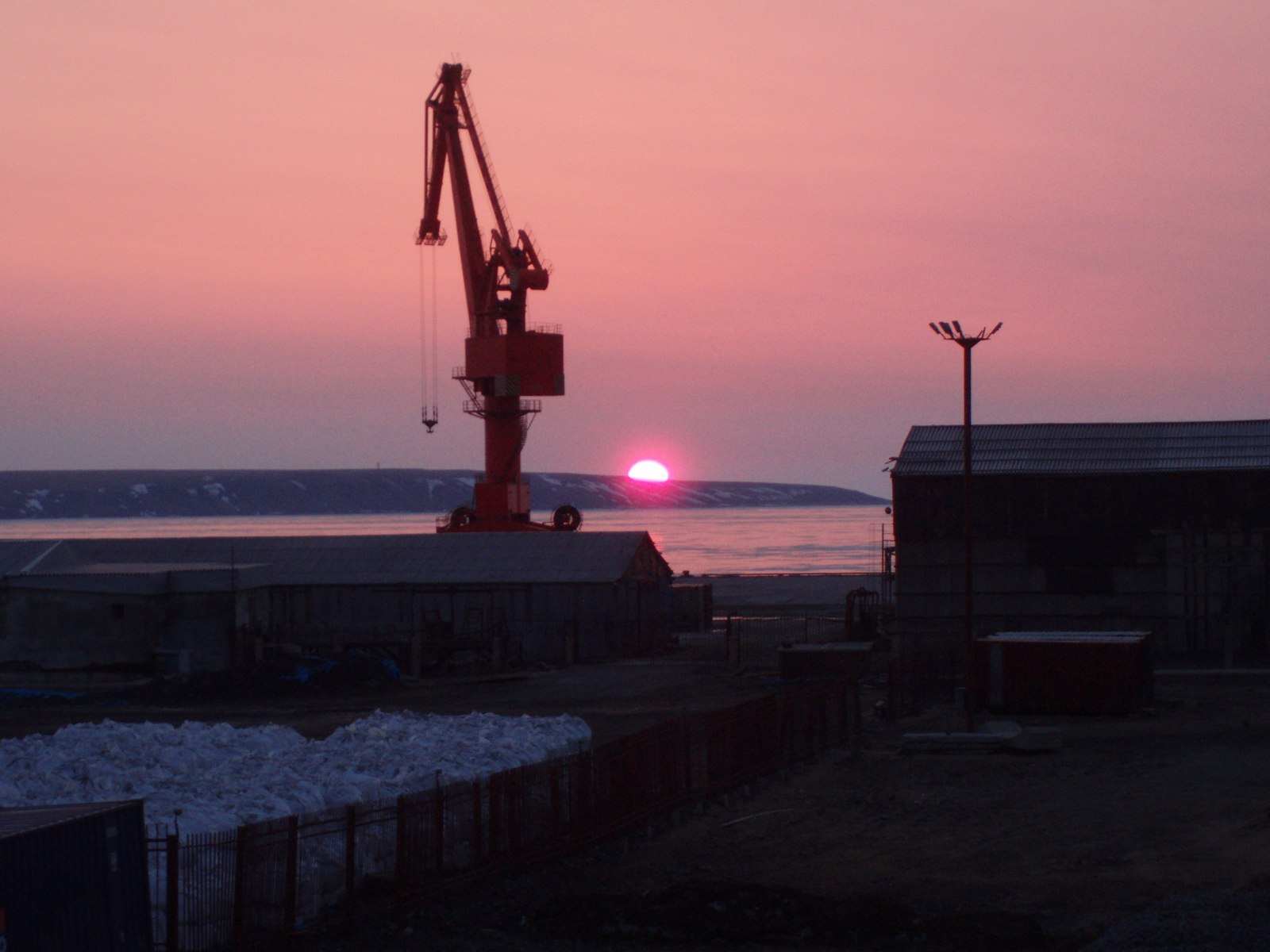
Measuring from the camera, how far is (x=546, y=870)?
734 inches

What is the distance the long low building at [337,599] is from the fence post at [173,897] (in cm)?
2944

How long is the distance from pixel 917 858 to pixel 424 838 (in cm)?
603

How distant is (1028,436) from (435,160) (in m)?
37.7

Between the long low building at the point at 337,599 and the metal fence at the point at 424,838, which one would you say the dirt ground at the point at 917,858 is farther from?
the long low building at the point at 337,599

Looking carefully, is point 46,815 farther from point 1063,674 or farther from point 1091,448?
point 1091,448

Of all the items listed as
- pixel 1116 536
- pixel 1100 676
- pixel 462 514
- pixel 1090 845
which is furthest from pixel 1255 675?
pixel 462 514

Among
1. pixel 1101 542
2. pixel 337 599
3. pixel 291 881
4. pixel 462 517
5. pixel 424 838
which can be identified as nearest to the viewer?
pixel 291 881

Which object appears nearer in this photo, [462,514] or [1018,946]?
[1018,946]

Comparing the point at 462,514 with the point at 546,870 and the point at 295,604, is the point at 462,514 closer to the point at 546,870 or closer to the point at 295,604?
the point at 295,604

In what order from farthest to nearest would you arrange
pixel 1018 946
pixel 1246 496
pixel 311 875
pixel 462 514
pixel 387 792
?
pixel 462 514, pixel 1246 496, pixel 387 792, pixel 311 875, pixel 1018 946

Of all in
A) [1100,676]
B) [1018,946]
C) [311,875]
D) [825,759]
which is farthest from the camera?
[1100,676]

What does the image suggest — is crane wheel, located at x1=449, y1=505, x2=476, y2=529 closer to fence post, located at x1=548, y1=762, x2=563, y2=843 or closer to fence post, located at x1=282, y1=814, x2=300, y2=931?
fence post, located at x1=548, y1=762, x2=563, y2=843

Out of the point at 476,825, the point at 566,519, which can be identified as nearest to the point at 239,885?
the point at 476,825

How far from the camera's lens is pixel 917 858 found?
1883 centimetres
